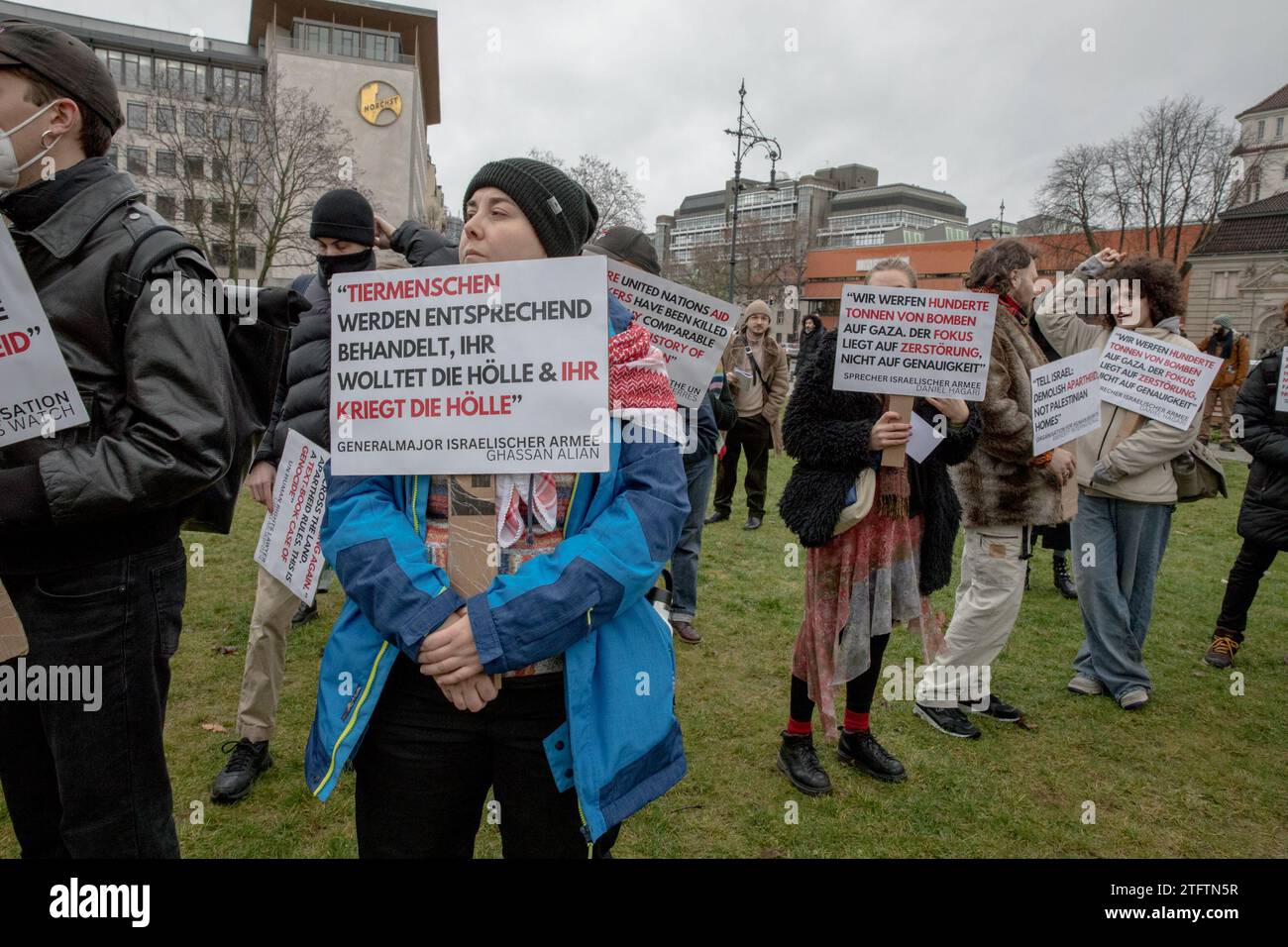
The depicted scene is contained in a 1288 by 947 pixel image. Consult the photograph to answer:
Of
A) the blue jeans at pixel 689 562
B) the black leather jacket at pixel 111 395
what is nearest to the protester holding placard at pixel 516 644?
the black leather jacket at pixel 111 395

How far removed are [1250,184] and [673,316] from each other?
5587 cm

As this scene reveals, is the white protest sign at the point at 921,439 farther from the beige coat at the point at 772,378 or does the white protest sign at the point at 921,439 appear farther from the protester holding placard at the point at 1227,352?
the protester holding placard at the point at 1227,352

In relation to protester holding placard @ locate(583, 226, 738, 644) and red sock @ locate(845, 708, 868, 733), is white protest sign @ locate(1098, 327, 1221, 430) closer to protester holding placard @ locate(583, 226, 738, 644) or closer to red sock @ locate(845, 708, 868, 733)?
protester holding placard @ locate(583, 226, 738, 644)

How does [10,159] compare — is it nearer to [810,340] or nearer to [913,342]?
[810,340]

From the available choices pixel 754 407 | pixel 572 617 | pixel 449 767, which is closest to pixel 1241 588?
pixel 754 407

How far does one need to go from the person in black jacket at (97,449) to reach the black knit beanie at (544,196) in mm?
806

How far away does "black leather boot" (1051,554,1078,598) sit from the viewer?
727cm

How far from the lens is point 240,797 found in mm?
3564

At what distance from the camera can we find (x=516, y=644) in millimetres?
1743

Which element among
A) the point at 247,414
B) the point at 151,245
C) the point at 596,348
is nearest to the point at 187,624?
the point at 247,414

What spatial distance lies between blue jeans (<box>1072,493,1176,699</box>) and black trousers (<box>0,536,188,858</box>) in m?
4.86

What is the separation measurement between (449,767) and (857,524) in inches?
92.7

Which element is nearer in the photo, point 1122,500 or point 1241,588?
point 1122,500

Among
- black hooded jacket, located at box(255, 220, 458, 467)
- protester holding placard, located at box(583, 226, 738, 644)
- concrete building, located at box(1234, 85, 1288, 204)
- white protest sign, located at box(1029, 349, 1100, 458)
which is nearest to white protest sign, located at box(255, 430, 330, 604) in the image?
black hooded jacket, located at box(255, 220, 458, 467)
